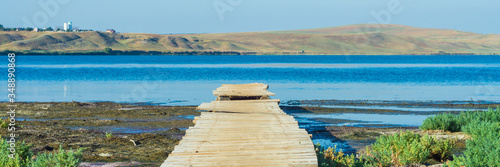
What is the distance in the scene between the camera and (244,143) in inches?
404

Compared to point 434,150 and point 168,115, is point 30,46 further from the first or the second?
point 434,150

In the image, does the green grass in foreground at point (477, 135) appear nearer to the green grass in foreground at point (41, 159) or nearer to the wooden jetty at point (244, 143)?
the wooden jetty at point (244, 143)

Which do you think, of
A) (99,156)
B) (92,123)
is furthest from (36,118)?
(99,156)

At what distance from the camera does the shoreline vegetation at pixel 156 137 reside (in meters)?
11.0

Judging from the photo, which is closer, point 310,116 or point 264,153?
point 264,153

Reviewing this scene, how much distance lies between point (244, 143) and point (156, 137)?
17.8 feet

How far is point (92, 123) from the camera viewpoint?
1841cm

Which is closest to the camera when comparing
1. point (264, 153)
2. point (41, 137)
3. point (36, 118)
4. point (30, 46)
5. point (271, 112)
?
point (264, 153)

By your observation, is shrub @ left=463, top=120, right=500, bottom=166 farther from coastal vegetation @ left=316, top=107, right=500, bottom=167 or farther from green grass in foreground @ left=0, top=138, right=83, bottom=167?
green grass in foreground @ left=0, top=138, right=83, bottom=167

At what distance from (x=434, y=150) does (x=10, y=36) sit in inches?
7384

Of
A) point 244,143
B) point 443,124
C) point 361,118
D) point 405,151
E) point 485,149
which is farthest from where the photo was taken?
point 361,118

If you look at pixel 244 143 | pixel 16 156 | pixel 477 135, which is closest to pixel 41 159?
pixel 16 156

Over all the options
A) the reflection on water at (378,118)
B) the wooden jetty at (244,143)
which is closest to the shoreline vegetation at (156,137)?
the wooden jetty at (244,143)

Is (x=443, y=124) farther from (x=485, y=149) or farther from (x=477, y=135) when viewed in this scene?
(x=485, y=149)
